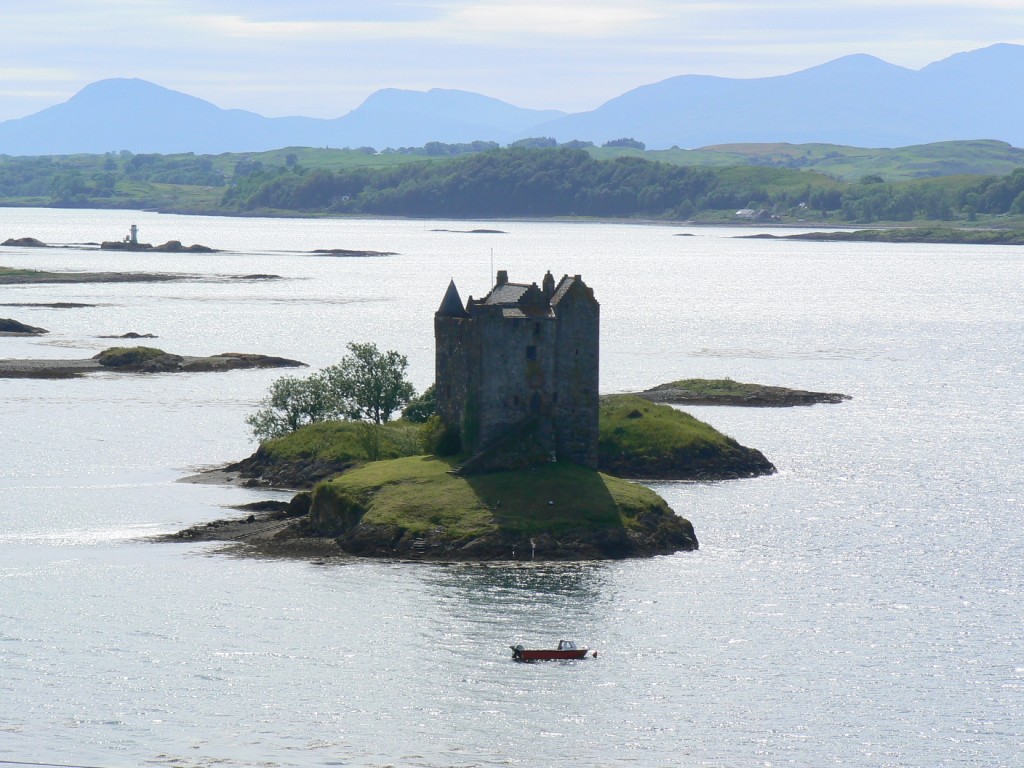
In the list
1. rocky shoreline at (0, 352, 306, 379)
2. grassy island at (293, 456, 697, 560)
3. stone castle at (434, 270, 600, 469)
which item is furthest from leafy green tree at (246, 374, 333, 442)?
rocky shoreline at (0, 352, 306, 379)

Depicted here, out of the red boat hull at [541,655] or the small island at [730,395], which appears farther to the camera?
the small island at [730,395]

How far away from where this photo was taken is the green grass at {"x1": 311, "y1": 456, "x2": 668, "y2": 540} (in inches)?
3169

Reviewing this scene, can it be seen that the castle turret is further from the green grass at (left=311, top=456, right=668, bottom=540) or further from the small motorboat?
the small motorboat

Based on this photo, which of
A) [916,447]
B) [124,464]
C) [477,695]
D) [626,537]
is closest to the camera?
[477,695]

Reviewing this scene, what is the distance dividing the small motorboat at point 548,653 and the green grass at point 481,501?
15.5m

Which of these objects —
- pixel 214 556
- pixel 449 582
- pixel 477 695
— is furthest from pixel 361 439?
pixel 477 695

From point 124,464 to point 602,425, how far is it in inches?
1232

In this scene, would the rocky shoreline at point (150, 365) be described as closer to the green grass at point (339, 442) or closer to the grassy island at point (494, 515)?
the green grass at point (339, 442)

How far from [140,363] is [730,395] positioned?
59638mm

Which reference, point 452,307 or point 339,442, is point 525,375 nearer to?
point 452,307

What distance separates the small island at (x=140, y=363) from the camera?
159 m

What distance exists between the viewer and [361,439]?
9975 cm

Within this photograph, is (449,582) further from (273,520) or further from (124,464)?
(124,464)

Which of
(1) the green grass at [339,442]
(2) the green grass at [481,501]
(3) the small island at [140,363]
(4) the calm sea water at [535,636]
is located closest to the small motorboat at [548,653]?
(4) the calm sea water at [535,636]
